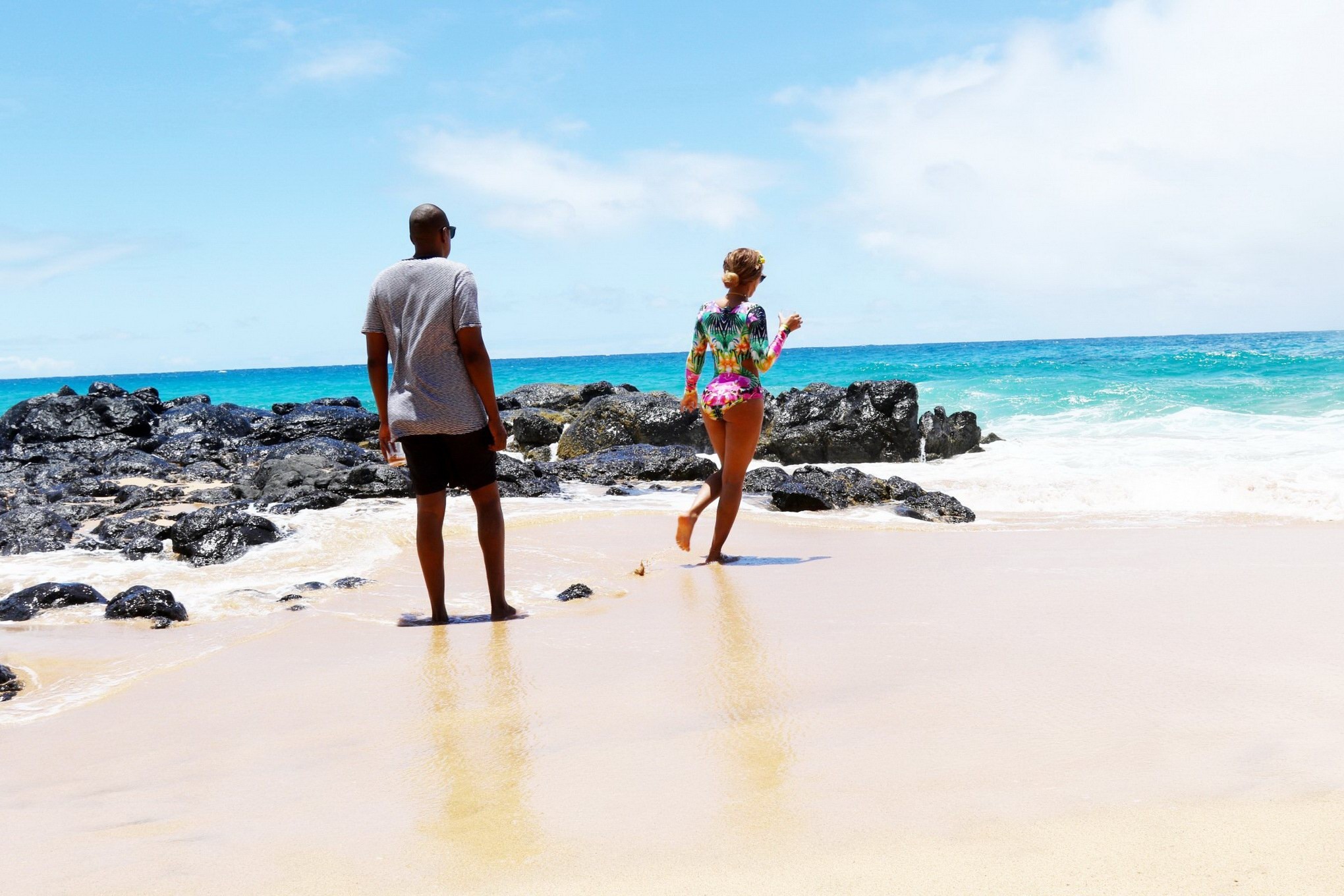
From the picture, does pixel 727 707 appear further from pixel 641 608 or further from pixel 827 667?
pixel 641 608

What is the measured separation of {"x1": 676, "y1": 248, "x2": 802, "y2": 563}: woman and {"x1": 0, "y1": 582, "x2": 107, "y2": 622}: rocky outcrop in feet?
11.1

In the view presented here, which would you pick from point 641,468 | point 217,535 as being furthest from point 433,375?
point 641,468

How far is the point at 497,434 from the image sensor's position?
14.9 feet

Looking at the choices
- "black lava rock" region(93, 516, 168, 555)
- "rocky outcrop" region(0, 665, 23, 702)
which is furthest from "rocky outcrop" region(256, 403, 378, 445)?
"rocky outcrop" region(0, 665, 23, 702)

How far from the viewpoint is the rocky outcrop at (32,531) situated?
289 inches

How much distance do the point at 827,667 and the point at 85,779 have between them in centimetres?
229

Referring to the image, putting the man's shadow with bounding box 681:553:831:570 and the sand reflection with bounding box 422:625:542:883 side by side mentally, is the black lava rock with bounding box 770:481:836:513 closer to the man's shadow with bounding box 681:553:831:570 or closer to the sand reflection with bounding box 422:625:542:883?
the man's shadow with bounding box 681:553:831:570

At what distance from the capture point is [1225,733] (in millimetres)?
Result: 2664

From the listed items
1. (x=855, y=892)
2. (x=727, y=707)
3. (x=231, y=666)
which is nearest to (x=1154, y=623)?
(x=727, y=707)

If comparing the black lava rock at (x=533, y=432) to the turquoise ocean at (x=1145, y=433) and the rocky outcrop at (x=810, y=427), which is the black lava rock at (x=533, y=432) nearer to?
the rocky outcrop at (x=810, y=427)

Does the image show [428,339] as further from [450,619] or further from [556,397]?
[556,397]

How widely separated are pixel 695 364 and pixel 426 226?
2.10 m

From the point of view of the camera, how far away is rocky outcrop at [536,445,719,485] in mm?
11227

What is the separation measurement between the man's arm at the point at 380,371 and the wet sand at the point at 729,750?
927 mm
